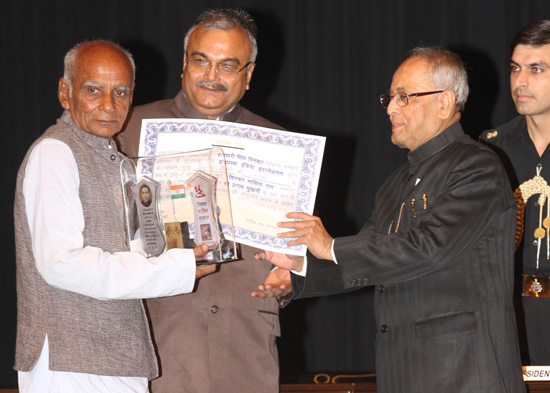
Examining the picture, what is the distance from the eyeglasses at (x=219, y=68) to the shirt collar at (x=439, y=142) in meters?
0.68

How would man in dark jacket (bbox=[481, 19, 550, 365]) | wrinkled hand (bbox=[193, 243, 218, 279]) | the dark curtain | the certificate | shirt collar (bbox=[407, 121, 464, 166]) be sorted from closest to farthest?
wrinkled hand (bbox=[193, 243, 218, 279]) < the certificate < shirt collar (bbox=[407, 121, 464, 166]) < man in dark jacket (bbox=[481, 19, 550, 365]) < the dark curtain

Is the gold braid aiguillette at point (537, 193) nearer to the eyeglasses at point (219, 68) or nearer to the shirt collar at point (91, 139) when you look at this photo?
the eyeglasses at point (219, 68)

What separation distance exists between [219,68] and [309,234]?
0.66m

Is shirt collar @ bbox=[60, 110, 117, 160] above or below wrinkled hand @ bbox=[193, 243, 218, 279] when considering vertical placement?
above

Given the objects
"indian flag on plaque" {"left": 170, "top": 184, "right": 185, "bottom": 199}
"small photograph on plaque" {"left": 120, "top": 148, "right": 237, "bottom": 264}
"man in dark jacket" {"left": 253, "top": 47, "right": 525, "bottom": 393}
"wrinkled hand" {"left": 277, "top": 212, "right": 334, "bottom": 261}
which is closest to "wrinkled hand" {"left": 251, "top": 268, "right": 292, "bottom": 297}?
"man in dark jacket" {"left": 253, "top": 47, "right": 525, "bottom": 393}

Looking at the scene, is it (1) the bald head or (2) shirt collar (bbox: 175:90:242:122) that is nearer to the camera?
(1) the bald head

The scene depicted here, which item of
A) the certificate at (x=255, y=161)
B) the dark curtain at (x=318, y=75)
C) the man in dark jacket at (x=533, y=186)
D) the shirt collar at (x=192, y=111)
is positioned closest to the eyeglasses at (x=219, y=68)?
the shirt collar at (x=192, y=111)

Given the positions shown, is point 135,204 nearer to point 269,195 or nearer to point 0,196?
point 269,195

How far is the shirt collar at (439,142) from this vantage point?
2.46m

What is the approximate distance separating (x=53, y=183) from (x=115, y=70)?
40 cm

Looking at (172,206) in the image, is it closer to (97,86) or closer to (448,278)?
(97,86)

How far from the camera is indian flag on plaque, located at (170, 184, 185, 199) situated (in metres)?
2.14

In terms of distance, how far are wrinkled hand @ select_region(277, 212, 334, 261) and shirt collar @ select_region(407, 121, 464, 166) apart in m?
0.44

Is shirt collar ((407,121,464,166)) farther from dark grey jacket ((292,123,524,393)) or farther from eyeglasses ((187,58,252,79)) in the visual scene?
eyeglasses ((187,58,252,79))
